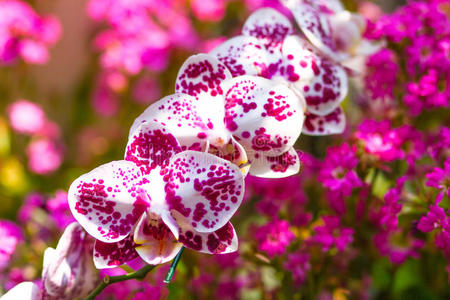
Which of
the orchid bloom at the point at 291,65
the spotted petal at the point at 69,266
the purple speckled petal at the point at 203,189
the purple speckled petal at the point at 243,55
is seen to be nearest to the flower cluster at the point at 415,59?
the orchid bloom at the point at 291,65

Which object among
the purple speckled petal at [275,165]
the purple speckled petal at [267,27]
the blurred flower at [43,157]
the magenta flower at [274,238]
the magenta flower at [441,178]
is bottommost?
the blurred flower at [43,157]

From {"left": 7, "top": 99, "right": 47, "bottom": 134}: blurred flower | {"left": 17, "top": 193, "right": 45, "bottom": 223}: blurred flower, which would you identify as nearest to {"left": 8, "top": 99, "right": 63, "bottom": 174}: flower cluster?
{"left": 7, "top": 99, "right": 47, "bottom": 134}: blurred flower

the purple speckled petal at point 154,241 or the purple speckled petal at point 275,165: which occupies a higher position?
the purple speckled petal at point 275,165

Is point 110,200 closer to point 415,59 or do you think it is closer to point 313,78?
point 313,78

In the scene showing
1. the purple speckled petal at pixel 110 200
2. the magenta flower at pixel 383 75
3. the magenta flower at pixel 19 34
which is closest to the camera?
the purple speckled petal at pixel 110 200

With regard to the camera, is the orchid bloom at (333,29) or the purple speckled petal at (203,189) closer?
the purple speckled petal at (203,189)

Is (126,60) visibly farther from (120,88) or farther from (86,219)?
(86,219)

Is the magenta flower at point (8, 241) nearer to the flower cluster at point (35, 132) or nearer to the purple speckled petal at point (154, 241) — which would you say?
the purple speckled petal at point (154, 241)
